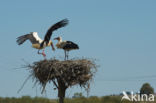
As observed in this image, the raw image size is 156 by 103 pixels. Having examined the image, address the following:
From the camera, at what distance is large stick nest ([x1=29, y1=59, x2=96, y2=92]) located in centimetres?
1684

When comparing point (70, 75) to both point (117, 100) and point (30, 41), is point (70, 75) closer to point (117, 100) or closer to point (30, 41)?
point (30, 41)

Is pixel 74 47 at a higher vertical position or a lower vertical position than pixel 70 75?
higher

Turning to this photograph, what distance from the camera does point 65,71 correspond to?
16.9m

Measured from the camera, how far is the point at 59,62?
55.4 ft

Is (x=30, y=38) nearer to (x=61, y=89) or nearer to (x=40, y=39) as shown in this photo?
(x=40, y=39)

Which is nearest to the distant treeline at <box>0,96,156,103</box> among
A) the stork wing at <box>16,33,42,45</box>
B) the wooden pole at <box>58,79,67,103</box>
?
the wooden pole at <box>58,79,67,103</box>

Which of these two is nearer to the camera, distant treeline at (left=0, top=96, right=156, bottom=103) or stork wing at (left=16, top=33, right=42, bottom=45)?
stork wing at (left=16, top=33, right=42, bottom=45)

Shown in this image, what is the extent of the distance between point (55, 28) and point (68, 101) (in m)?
10.9

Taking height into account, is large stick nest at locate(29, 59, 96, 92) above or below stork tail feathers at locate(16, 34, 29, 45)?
below

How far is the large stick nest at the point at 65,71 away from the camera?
16.8 m

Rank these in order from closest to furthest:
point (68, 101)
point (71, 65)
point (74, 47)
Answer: point (71, 65), point (74, 47), point (68, 101)

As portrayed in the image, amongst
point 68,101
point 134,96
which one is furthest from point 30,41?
point 134,96

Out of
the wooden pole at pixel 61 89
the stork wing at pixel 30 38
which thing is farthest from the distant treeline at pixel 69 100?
the stork wing at pixel 30 38

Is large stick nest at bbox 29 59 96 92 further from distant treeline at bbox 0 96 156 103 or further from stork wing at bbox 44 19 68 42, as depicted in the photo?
distant treeline at bbox 0 96 156 103
